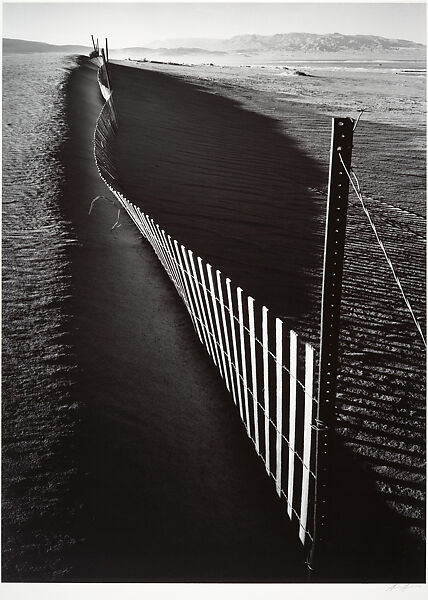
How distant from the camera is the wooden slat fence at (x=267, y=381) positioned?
1802mm

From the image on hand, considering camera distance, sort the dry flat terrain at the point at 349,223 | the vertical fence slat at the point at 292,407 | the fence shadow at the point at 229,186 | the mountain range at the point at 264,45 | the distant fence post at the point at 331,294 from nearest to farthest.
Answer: the distant fence post at the point at 331,294 < the vertical fence slat at the point at 292,407 < the dry flat terrain at the point at 349,223 < the mountain range at the point at 264,45 < the fence shadow at the point at 229,186

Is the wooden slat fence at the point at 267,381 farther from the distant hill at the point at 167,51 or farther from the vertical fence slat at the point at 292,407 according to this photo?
the distant hill at the point at 167,51

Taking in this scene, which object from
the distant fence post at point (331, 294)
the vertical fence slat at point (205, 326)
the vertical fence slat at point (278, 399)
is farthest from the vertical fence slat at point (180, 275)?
the distant fence post at point (331, 294)

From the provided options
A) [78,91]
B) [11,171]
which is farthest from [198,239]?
[78,91]

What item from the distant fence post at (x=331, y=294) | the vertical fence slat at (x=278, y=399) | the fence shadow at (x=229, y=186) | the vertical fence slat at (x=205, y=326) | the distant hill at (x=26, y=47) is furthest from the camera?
the fence shadow at (x=229, y=186)

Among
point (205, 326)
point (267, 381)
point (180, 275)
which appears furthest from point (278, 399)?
point (180, 275)

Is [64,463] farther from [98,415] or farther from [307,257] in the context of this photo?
[307,257]

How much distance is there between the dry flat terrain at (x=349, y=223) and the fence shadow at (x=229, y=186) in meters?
0.02

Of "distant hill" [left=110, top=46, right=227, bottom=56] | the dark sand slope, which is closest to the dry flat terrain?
the dark sand slope

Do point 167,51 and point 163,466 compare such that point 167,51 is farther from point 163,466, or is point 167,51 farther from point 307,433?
point 307,433

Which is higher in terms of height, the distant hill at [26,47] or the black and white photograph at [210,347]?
the distant hill at [26,47]

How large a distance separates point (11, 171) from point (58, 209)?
810 millimetres

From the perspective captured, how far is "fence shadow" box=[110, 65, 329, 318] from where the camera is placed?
3.98 metres
